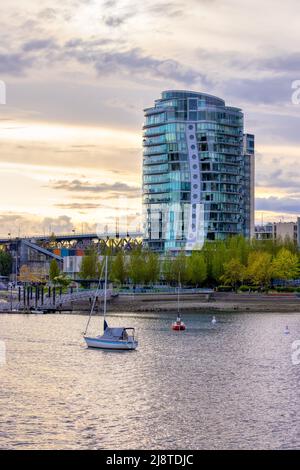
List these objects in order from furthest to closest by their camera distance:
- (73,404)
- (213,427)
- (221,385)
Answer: (221,385)
(73,404)
(213,427)

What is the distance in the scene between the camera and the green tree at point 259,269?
179500 millimetres

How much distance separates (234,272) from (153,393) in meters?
118

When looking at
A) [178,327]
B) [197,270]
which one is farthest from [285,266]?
[178,327]

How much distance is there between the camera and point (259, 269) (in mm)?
179500

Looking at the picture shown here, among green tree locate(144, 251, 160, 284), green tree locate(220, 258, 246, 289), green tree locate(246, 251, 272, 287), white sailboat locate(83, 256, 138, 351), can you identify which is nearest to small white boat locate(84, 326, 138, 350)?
white sailboat locate(83, 256, 138, 351)

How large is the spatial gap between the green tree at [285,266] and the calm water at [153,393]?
7319cm

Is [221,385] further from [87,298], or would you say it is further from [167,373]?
[87,298]

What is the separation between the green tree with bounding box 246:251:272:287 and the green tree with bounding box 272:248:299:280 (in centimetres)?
142

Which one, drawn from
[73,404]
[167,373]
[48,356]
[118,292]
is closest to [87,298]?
[118,292]

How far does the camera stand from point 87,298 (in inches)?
6654

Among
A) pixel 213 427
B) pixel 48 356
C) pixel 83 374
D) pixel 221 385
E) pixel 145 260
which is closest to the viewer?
pixel 213 427

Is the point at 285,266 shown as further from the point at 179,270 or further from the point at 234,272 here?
the point at 179,270

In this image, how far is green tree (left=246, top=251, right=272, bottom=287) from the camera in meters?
180
